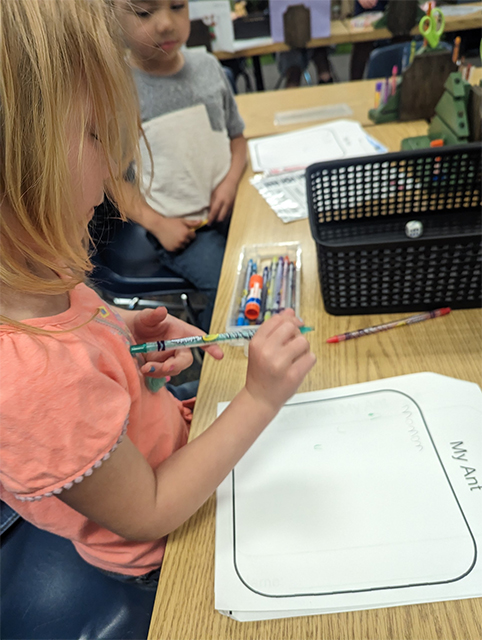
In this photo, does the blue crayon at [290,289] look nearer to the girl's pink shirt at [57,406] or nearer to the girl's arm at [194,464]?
the girl's arm at [194,464]

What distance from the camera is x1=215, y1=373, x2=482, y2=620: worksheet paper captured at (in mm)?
369

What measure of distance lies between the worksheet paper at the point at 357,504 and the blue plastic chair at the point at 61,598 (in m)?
0.21

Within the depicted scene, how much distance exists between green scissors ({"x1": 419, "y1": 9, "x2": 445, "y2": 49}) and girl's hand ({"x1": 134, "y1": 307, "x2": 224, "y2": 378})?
0.96 metres

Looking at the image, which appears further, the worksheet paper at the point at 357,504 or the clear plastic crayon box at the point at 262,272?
the clear plastic crayon box at the point at 262,272

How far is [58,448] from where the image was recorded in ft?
1.19

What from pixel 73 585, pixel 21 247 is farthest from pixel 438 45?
pixel 73 585

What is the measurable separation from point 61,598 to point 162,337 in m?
0.35

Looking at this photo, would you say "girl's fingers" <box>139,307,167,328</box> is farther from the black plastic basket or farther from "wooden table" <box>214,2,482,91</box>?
"wooden table" <box>214,2,482,91</box>

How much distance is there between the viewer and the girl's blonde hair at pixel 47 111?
327 millimetres

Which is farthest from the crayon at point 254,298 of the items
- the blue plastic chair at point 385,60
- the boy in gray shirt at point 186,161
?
the blue plastic chair at point 385,60

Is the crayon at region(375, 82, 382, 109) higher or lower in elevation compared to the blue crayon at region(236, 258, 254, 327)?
higher

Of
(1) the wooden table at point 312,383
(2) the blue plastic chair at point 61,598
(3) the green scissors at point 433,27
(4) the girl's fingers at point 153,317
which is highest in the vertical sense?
(3) the green scissors at point 433,27

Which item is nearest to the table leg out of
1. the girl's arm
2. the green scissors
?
the green scissors

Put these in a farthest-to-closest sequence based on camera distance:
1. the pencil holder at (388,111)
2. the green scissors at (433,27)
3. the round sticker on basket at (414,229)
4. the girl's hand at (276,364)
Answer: the pencil holder at (388,111), the green scissors at (433,27), the round sticker on basket at (414,229), the girl's hand at (276,364)
